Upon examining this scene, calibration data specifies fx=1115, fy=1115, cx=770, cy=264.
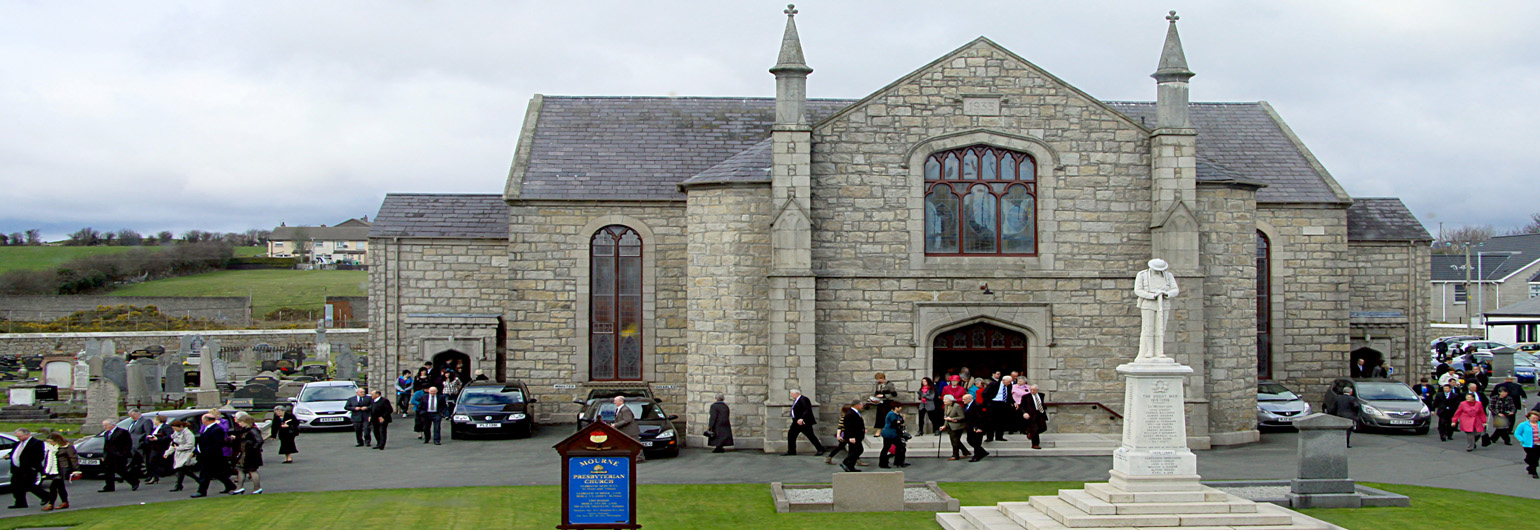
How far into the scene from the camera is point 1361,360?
30750 mm

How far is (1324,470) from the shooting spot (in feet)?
51.4

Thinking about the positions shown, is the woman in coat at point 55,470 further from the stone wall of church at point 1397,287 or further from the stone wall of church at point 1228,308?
the stone wall of church at point 1397,287

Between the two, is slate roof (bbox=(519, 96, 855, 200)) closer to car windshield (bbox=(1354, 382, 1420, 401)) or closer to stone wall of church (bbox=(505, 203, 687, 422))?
stone wall of church (bbox=(505, 203, 687, 422))

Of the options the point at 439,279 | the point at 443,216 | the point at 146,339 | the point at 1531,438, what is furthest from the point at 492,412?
the point at 146,339

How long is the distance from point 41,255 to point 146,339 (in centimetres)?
5260

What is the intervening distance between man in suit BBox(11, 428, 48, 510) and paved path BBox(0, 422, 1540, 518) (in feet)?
1.73

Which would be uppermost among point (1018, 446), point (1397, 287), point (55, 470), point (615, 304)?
point (1397, 287)

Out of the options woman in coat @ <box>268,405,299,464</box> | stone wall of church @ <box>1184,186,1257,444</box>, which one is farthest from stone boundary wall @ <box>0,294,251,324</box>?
stone wall of church @ <box>1184,186,1257,444</box>

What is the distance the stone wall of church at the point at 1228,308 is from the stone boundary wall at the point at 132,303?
60.6 metres

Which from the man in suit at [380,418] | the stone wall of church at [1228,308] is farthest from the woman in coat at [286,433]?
the stone wall of church at [1228,308]

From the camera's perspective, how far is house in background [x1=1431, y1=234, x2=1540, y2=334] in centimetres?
6247

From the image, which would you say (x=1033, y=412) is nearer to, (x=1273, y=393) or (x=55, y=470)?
(x=1273, y=393)

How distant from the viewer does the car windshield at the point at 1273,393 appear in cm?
2589

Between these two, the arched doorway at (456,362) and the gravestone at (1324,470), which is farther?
the arched doorway at (456,362)
